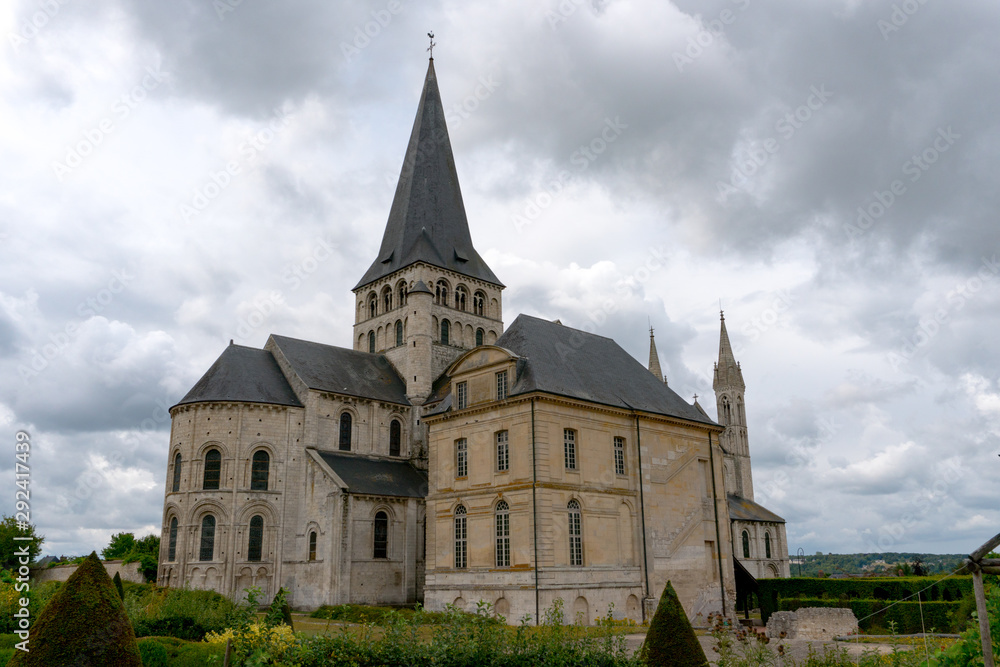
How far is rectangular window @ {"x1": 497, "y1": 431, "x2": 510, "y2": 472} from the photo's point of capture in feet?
102

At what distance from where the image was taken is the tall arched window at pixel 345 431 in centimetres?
4269

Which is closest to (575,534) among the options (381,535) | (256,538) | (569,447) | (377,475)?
(569,447)

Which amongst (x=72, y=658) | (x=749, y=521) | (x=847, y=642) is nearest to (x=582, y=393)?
(x=847, y=642)

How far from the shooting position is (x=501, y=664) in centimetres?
1156

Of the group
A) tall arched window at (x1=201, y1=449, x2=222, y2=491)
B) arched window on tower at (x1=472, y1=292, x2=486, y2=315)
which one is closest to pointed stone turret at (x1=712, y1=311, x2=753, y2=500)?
arched window on tower at (x1=472, y1=292, x2=486, y2=315)

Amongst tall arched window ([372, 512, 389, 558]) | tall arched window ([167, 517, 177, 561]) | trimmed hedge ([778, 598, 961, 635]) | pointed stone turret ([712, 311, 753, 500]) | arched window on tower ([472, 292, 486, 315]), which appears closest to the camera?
trimmed hedge ([778, 598, 961, 635])

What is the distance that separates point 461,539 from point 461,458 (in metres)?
3.42

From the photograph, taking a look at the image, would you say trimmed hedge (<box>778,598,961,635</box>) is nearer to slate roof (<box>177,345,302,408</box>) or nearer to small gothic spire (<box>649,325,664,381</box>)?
slate roof (<box>177,345,302,408</box>)

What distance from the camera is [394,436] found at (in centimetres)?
4488

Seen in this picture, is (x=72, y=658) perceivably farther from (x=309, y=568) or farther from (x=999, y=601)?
(x=309, y=568)

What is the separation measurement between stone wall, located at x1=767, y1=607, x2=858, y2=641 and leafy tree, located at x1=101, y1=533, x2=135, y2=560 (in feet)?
162

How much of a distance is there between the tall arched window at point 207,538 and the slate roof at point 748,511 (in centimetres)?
4204

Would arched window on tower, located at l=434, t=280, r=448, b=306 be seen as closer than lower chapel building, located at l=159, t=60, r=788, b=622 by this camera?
No

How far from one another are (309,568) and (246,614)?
95.1 ft
